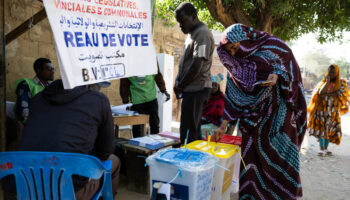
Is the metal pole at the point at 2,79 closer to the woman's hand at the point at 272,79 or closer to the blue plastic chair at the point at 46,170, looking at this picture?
the blue plastic chair at the point at 46,170

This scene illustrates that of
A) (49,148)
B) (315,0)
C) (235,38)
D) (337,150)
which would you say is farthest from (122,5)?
(337,150)

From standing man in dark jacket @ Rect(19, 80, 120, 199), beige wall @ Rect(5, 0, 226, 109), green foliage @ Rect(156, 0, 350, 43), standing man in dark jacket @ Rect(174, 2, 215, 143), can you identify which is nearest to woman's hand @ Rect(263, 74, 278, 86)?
standing man in dark jacket @ Rect(174, 2, 215, 143)

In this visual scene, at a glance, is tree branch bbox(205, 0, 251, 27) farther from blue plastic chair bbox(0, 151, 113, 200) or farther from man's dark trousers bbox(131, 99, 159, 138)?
blue plastic chair bbox(0, 151, 113, 200)

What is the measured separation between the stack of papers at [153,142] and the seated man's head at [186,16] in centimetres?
135

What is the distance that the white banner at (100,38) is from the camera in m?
1.74

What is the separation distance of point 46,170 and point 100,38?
104 centimetres

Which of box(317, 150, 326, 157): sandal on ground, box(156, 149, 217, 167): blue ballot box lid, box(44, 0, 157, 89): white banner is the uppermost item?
box(44, 0, 157, 89): white banner

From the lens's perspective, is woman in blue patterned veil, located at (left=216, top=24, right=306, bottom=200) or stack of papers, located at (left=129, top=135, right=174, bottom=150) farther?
stack of papers, located at (left=129, top=135, right=174, bottom=150)

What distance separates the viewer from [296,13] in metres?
5.27

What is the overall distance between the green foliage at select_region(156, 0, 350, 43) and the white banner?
2883 millimetres

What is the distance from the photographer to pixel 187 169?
5.70 ft

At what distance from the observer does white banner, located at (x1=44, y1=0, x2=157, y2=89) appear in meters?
1.74

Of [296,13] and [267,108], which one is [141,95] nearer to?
[267,108]

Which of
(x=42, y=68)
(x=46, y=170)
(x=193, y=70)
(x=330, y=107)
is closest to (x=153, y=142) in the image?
(x=193, y=70)
